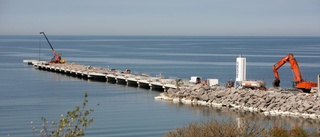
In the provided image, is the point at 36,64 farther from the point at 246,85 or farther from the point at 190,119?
the point at 190,119

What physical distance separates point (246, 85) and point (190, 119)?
1049cm

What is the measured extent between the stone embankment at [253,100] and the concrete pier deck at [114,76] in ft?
16.2

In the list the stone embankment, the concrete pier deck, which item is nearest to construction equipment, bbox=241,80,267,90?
the stone embankment

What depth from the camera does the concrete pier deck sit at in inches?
2261

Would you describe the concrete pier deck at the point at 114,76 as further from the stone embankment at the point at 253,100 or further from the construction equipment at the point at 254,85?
the construction equipment at the point at 254,85

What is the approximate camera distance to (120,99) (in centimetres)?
5053

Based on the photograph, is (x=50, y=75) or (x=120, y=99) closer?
(x=120, y=99)

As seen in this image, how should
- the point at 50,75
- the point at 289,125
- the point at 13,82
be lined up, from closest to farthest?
1. the point at 289,125
2. the point at 13,82
3. the point at 50,75

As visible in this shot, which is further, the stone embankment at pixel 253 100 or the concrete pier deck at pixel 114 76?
the concrete pier deck at pixel 114 76

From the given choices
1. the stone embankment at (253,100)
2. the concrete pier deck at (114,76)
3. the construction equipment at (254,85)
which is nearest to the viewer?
the stone embankment at (253,100)

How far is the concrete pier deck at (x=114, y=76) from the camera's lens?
5743 centimetres

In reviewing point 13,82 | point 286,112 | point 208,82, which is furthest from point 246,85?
point 13,82

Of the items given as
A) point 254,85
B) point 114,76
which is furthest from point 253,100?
point 114,76

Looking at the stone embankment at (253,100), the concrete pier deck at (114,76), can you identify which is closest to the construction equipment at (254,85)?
the stone embankment at (253,100)
